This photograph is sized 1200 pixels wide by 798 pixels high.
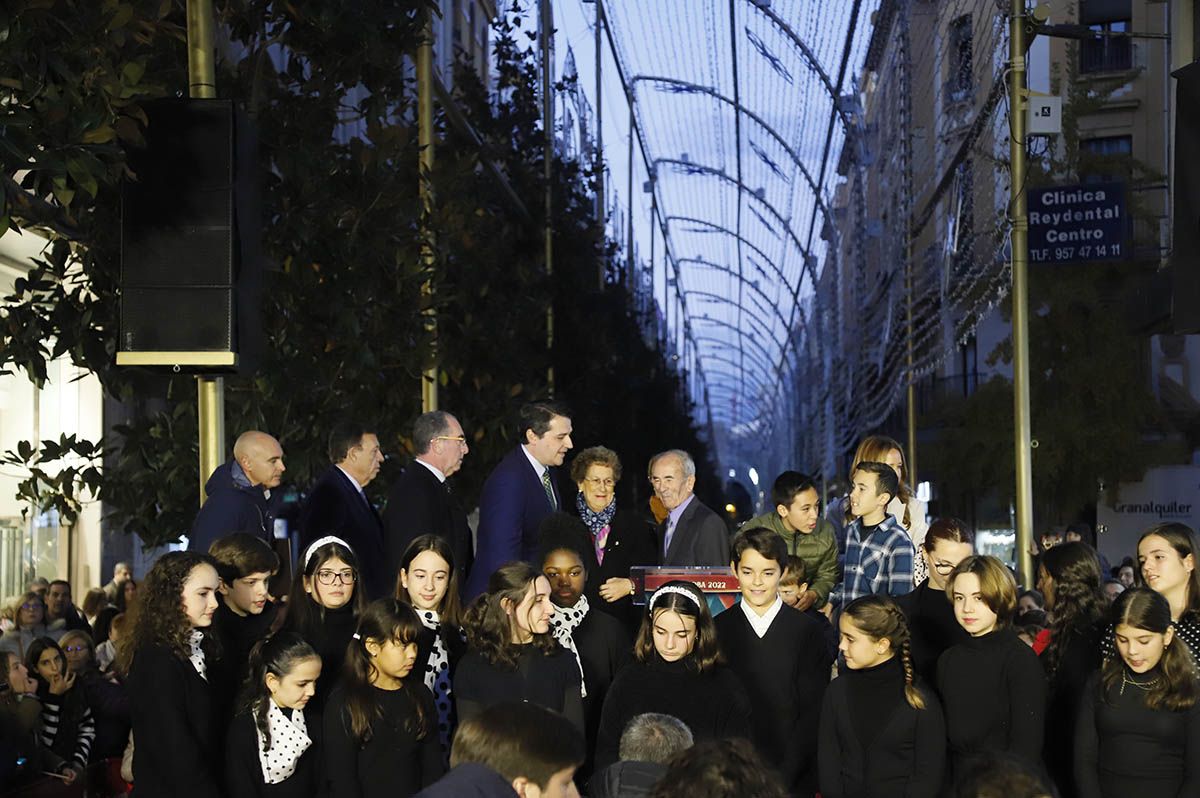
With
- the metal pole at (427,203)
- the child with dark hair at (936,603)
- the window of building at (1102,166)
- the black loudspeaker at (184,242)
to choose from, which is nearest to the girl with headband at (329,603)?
the black loudspeaker at (184,242)

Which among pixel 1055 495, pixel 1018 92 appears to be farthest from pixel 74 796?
pixel 1055 495

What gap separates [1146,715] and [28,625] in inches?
331

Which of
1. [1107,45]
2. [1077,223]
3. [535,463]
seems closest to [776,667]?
[535,463]

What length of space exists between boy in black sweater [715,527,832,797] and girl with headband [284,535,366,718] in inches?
64.9

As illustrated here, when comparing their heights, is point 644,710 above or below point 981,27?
below

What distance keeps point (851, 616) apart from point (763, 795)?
3.37 meters

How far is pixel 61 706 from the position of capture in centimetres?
1078

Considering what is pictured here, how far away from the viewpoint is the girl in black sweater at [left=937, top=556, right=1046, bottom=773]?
25.3ft

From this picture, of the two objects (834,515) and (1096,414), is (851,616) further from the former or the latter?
(1096,414)

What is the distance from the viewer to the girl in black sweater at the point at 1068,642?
8.08 metres

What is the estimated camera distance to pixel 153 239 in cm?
877

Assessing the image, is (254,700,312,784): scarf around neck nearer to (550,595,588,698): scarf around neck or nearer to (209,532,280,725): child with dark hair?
(209,532,280,725): child with dark hair

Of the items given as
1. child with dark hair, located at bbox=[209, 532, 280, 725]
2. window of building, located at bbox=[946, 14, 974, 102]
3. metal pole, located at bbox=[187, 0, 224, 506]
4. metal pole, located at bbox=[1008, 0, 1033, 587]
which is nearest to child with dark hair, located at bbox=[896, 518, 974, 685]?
child with dark hair, located at bbox=[209, 532, 280, 725]

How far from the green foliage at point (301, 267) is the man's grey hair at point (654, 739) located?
2.72 meters
